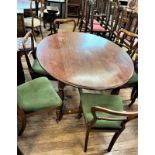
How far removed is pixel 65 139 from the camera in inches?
82.0

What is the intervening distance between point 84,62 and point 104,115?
0.59 meters

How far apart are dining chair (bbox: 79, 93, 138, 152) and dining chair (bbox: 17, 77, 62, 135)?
0.95ft

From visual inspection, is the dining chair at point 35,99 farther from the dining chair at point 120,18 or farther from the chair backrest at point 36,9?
the chair backrest at point 36,9

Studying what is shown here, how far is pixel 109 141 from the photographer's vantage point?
6.96 ft

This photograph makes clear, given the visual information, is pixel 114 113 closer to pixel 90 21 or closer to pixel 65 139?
pixel 65 139

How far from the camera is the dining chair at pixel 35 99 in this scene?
177cm

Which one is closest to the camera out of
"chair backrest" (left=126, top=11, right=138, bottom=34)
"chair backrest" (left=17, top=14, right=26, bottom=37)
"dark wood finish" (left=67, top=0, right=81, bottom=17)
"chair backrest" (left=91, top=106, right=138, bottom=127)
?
"chair backrest" (left=91, top=106, right=138, bottom=127)

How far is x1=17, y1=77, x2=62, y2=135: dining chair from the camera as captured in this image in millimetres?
1772

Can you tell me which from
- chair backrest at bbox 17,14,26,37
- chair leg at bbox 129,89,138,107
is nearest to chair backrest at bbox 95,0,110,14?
chair backrest at bbox 17,14,26,37

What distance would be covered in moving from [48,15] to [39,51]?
2806 millimetres

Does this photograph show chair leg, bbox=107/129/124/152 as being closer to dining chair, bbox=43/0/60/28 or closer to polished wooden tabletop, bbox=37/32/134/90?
polished wooden tabletop, bbox=37/32/134/90

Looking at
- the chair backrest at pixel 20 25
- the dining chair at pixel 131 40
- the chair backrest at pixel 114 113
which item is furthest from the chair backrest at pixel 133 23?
the chair backrest at pixel 114 113

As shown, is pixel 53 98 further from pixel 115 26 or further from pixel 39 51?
pixel 115 26
